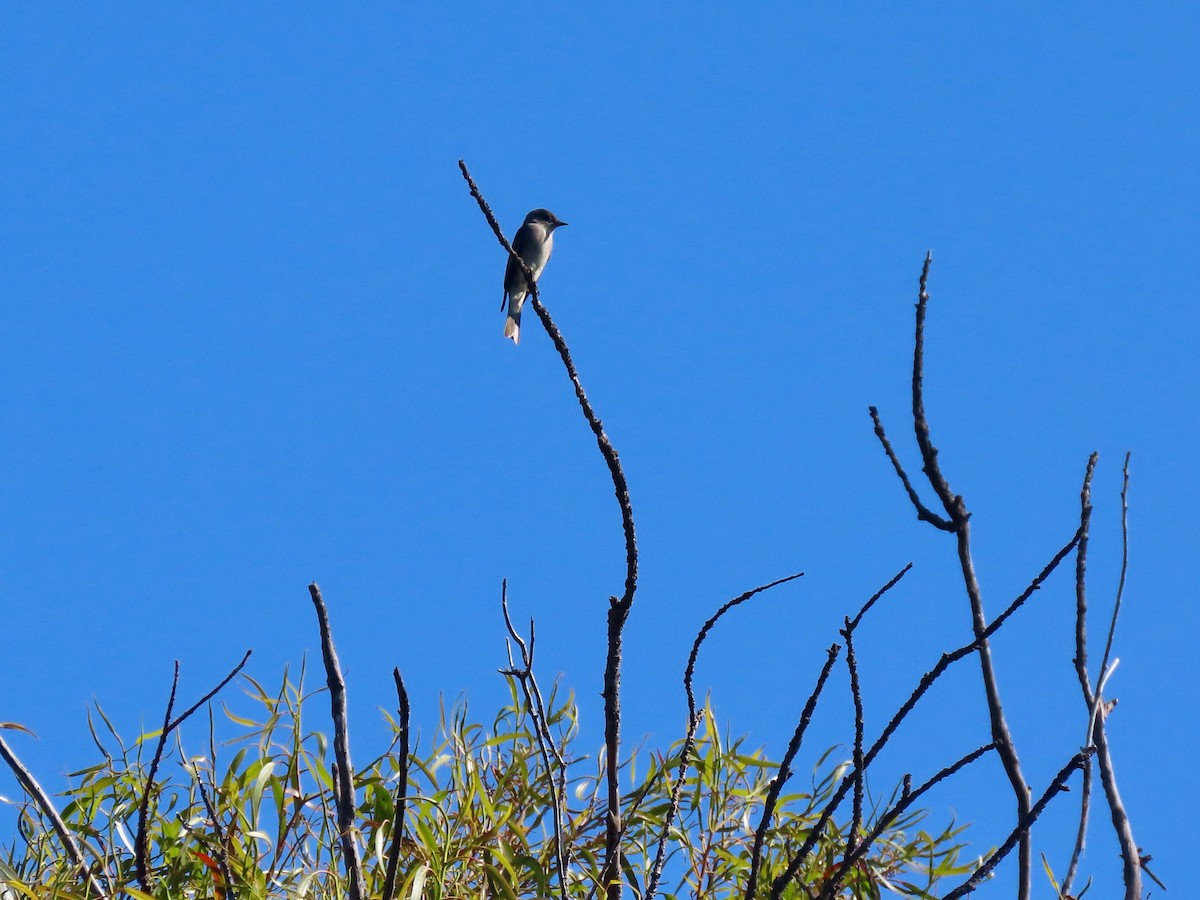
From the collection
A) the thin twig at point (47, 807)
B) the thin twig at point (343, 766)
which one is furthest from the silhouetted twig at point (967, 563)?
the thin twig at point (47, 807)

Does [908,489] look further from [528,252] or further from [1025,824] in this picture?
[528,252]

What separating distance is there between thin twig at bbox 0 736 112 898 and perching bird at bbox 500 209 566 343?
9.01 metres

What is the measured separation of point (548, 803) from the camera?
305 cm

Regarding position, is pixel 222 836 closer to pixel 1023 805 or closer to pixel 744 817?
pixel 744 817

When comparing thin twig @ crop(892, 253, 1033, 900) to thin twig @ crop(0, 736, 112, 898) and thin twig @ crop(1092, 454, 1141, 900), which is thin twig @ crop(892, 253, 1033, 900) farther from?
thin twig @ crop(0, 736, 112, 898)

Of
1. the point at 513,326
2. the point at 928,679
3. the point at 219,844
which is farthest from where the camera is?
the point at 513,326

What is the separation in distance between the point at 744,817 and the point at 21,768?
1.53 m

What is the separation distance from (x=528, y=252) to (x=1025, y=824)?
1064 centimetres

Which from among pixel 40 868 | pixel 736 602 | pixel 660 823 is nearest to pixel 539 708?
Result: pixel 736 602

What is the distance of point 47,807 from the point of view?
2.58 metres

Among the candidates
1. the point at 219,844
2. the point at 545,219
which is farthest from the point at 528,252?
the point at 219,844

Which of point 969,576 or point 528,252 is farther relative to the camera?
point 528,252

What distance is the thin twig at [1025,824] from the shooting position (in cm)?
196

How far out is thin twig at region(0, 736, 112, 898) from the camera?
8.42 ft
